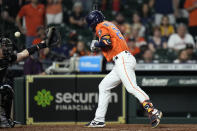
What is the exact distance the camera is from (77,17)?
12703 millimetres

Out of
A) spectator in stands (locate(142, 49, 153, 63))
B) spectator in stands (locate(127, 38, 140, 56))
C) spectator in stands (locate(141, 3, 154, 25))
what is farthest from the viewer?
spectator in stands (locate(141, 3, 154, 25))

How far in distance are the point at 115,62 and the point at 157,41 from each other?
4.43m

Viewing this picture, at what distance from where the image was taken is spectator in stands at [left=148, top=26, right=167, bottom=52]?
11.6m

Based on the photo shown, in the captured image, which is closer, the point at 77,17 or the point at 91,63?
the point at 91,63

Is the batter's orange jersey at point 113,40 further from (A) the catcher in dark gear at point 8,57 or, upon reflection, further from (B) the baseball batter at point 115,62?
(A) the catcher in dark gear at point 8,57

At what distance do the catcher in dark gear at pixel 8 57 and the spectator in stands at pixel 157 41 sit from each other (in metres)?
4.29

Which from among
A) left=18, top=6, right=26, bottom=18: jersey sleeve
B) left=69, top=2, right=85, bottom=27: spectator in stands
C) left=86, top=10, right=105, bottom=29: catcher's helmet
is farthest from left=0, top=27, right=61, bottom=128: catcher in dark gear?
left=69, top=2, right=85, bottom=27: spectator in stands

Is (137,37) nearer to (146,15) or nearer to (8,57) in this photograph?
(146,15)

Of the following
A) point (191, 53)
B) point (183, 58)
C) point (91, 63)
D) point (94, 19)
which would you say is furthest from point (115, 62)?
point (191, 53)

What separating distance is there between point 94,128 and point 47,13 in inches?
220

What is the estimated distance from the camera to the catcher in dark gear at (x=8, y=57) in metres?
7.55

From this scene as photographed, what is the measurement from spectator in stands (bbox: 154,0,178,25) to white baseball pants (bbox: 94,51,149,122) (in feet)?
18.1

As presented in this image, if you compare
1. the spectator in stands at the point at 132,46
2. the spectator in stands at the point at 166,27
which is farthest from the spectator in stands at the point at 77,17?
the spectator in stands at the point at 166,27

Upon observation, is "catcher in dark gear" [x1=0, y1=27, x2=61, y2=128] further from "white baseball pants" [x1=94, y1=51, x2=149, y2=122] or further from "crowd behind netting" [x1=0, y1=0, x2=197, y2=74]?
"crowd behind netting" [x1=0, y1=0, x2=197, y2=74]
